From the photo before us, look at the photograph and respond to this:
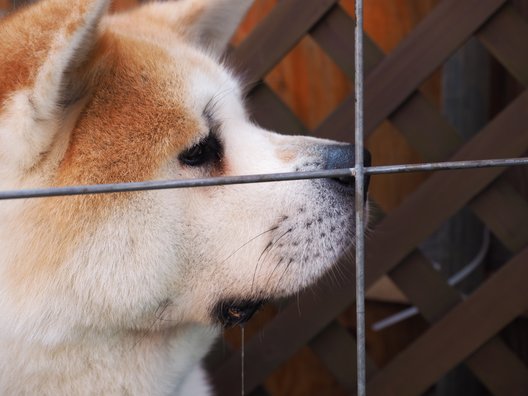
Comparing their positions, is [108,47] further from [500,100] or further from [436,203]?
[500,100]

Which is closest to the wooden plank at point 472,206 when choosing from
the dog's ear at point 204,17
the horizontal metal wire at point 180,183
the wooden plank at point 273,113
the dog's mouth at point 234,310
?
the wooden plank at point 273,113

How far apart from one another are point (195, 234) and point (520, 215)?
123cm

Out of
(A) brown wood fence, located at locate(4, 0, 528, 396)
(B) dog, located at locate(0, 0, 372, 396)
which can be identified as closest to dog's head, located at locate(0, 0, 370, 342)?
(B) dog, located at locate(0, 0, 372, 396)

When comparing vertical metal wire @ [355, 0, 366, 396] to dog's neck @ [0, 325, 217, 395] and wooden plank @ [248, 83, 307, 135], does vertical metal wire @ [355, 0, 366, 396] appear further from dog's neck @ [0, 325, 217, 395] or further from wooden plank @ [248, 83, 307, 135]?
wooden plank @ [248, 83, 307, 135]

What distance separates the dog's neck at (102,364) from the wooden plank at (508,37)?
1.25 m

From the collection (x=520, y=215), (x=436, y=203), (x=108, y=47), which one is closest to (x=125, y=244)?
(x=108, y=47)

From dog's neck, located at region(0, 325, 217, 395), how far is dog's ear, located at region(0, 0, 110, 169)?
0.38 m

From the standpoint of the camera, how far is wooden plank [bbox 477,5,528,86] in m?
2.26

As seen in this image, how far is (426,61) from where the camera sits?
2.30m

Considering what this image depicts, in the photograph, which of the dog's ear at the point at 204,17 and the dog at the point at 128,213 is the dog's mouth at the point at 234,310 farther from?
the dog's ear at the point at 204,17

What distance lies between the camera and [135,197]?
1.45 meters

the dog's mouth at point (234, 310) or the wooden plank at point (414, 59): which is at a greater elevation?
the wooden plank at point (414, 59)

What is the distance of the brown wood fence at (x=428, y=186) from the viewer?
7.42ft

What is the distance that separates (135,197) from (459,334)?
1304mm
